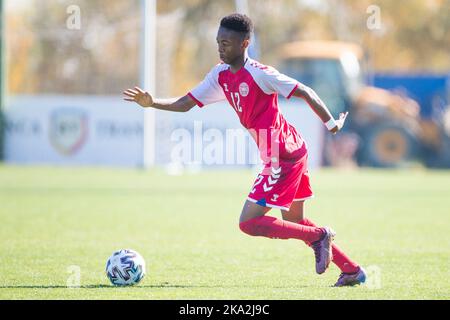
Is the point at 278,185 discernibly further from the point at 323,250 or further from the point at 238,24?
the point at 238,24

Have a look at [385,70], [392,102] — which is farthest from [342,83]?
[385,70]

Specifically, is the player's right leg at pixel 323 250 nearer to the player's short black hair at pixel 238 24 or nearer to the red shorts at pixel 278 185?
the red shorts at pixel 278 185

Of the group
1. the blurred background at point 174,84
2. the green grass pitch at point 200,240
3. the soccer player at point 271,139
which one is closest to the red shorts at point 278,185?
the soccer player at point 271,139

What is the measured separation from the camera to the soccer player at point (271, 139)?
7.47m

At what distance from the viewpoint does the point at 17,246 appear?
10.1m

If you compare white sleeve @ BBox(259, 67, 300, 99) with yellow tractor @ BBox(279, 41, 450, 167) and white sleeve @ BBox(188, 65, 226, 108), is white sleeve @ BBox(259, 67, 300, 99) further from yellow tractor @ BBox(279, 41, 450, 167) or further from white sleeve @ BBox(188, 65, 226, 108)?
yellow tractor @ BBox(279, 41, 450, 167)

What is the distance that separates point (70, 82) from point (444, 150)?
502 inches

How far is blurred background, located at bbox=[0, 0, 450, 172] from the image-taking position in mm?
25828

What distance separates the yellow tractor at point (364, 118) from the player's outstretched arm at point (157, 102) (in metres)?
20.4

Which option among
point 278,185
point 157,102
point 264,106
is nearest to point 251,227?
point 278,185

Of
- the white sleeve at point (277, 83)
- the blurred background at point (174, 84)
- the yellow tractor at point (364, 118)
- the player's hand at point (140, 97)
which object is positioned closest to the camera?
the white sleeve at point (277, 83)

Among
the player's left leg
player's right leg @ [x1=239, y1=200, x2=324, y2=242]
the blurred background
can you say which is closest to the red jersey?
player's right leg @ [x1=239, y1=200, x2=324, y2=242]

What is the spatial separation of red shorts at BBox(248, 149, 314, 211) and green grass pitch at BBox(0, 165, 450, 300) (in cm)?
69
